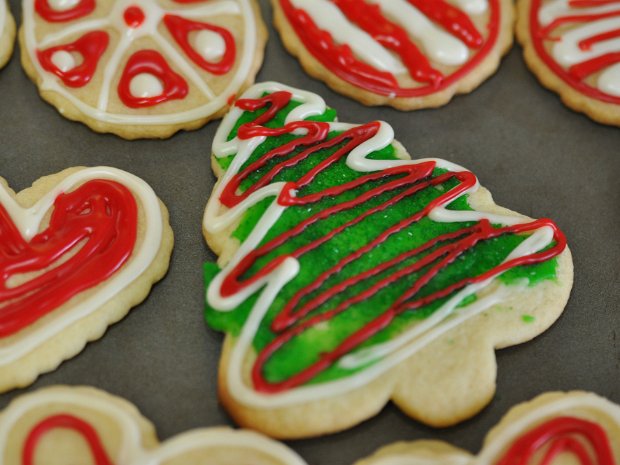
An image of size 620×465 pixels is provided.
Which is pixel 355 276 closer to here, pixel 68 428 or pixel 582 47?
pixel 68 428

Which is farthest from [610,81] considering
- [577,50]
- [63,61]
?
[63,61]

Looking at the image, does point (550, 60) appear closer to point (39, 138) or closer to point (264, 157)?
point (264, 157)

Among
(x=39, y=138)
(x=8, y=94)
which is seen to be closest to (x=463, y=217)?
(x=39, y=138)

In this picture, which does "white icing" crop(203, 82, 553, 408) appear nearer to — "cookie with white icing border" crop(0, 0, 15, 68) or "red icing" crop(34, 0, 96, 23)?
"red icing" crop(34, 0, 96, 23)

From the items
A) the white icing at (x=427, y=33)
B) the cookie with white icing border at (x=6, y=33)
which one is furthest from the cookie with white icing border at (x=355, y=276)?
the cookie with white icing border at (x=6, y=33)

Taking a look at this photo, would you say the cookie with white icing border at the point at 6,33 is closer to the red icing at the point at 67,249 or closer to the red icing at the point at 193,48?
the red icing at the point at 193,48

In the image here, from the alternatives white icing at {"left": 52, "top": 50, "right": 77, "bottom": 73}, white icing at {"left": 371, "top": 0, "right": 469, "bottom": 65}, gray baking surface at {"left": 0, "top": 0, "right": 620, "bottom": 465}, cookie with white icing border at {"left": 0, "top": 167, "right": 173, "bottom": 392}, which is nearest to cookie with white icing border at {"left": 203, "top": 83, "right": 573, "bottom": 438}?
gray baking surface at {"left": 0, "top": 0, "right": 620, "bottom": 465}
